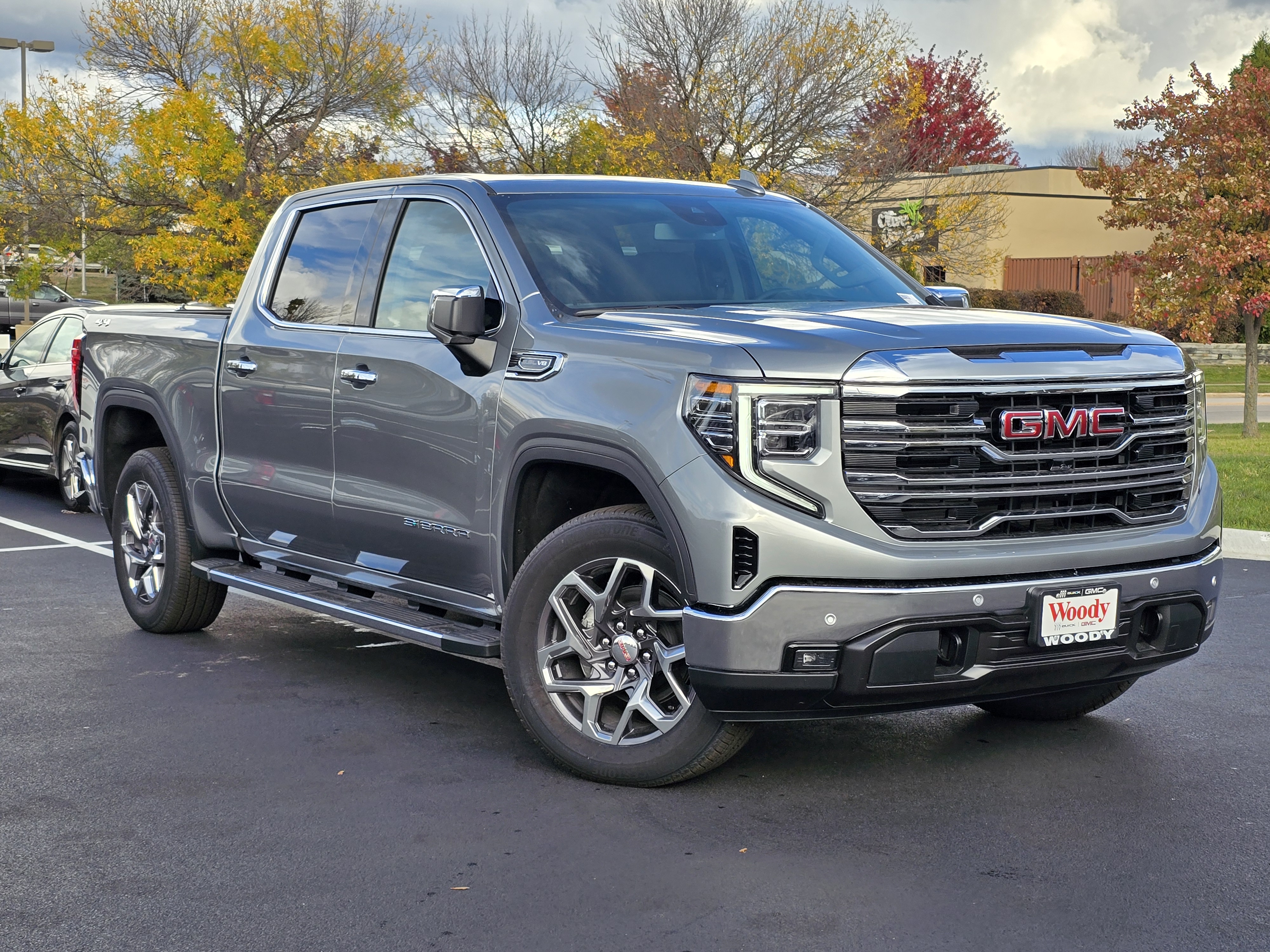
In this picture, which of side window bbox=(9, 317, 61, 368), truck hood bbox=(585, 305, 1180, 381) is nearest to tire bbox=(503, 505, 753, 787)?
truck hood bbox=(585, 305, 1180, 381)

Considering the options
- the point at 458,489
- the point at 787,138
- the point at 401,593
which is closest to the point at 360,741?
the point at 401,593

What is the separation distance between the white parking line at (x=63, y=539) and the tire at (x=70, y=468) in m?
0.60

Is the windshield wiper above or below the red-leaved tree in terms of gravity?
below

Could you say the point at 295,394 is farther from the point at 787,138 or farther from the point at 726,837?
the point at 787,138

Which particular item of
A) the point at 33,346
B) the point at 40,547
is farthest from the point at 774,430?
the point at 33,346

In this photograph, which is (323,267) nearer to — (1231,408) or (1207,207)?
(1207,207)

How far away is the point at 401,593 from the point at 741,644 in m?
1.94

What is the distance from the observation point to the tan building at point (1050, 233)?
4022cm

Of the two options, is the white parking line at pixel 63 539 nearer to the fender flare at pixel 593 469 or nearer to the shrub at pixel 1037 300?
the fender flare at pixel 593 469

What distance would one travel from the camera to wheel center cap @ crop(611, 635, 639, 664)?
16.0ft

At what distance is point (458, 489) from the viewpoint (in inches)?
215

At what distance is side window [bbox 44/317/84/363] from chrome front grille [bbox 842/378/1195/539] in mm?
10559

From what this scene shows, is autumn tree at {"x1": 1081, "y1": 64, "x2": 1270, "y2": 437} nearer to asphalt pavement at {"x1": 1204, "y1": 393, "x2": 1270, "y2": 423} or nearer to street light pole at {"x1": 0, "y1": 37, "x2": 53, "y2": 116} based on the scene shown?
asphalt pavement at {"x1": 1204, "y1": 393, "x2": 1270, "y2": 423}

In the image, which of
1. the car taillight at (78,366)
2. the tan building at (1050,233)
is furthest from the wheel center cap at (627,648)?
the tan building at (1050,233)
